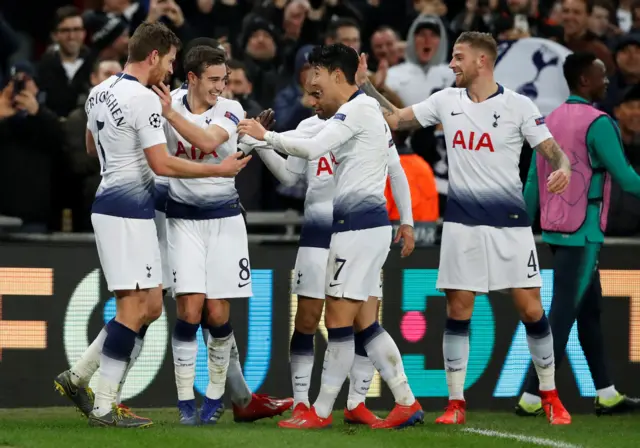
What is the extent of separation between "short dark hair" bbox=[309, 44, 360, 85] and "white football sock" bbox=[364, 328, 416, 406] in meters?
1.60

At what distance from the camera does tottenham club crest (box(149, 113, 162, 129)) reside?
775 centimetres

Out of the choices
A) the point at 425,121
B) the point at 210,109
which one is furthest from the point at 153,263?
the point at 425,121

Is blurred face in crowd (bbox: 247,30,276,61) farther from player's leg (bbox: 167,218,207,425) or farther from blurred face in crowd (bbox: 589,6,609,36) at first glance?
player's leg (bbox: 167,218,207,425)

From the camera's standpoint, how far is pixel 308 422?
814 cm

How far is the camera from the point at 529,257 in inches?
335

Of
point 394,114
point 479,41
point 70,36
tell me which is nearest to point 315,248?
point 394,114

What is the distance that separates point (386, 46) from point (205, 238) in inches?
217

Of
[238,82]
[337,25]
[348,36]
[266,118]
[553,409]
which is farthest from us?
[337,25]

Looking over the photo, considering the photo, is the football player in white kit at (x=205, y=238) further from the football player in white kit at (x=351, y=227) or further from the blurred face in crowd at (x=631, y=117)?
the blurred face in crowd at (x=631, y=117)

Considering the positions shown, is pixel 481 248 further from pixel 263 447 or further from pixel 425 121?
pixel 263 447

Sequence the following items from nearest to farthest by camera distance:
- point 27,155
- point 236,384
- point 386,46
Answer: point 236,384 → point 27,155 → point 386,46

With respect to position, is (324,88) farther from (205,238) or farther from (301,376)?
(301,376)

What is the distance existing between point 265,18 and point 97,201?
6312mm

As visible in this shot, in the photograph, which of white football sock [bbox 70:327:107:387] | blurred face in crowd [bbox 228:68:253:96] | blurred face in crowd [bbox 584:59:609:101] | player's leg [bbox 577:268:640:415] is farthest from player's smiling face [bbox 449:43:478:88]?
blurred face in crowd [bbox 228:68:253:96]
